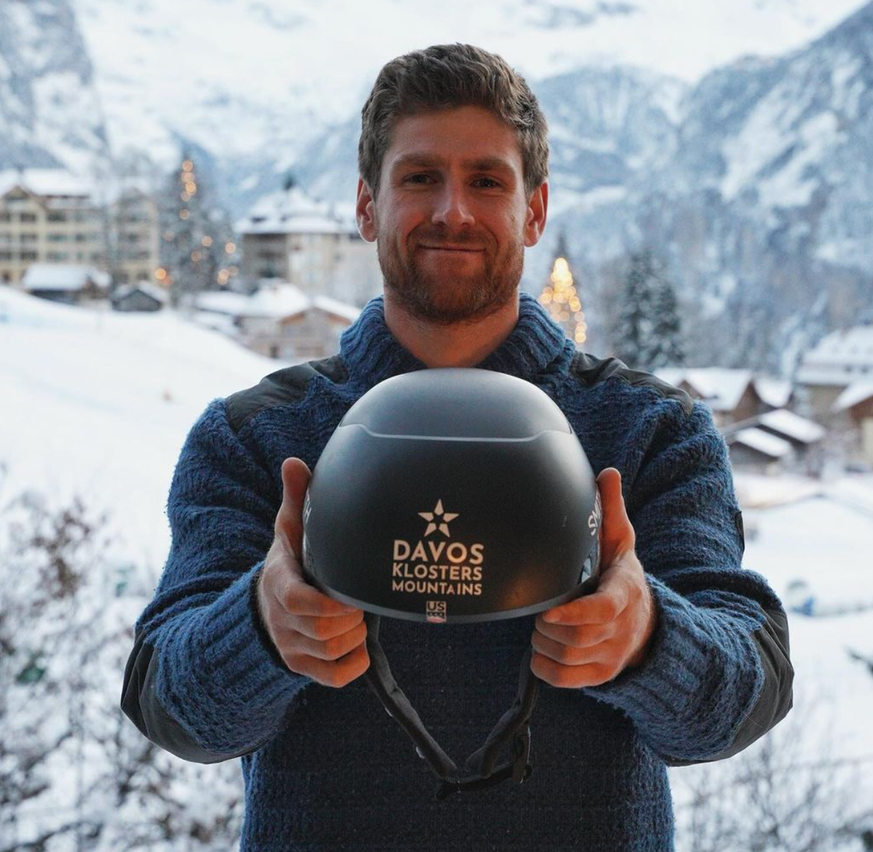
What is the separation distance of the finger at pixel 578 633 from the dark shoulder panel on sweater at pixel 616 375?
2.07 feet

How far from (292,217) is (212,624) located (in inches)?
896

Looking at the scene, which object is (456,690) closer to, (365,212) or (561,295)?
(365,212)

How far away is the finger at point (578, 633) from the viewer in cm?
119

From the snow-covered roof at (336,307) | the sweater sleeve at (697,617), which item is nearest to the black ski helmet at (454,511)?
the sweater sleeve at (697,617)

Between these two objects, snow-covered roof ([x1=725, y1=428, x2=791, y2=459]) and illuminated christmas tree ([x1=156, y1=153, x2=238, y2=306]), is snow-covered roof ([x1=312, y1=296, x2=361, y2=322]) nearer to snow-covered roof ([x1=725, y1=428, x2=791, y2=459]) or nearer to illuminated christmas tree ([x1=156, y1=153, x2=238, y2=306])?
illuminated christmas tree ([x1=156, y1=153, x2=238, y2=306])

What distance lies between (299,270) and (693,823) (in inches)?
730

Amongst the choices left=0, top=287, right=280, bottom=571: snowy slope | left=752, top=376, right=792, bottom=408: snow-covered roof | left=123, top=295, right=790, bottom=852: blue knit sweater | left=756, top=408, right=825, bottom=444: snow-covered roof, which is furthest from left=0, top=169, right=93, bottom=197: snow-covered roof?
left=123, top=295, right=790, bottom=852: blue knit sweater

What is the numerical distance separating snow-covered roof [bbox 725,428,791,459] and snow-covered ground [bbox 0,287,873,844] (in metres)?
0.51

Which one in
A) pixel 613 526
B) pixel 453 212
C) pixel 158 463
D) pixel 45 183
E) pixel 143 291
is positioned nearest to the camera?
pixel 613 526

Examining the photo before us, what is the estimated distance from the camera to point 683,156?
4650cm

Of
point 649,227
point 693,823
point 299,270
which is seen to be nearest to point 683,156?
point 649,227

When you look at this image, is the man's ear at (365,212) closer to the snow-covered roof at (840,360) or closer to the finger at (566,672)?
the finger at (566,672)

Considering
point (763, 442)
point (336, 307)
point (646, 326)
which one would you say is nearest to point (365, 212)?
point (336, 307)

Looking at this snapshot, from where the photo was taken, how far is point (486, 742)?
4.29 feet
